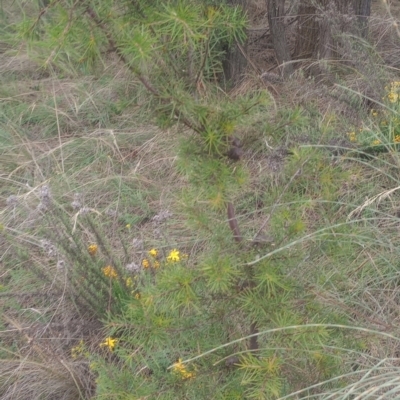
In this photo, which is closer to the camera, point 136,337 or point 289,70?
point 136,337

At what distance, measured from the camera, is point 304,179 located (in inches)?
76.5

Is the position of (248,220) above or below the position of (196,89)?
below

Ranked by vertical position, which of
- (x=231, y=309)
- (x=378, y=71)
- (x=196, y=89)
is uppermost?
(x=196, y=89)

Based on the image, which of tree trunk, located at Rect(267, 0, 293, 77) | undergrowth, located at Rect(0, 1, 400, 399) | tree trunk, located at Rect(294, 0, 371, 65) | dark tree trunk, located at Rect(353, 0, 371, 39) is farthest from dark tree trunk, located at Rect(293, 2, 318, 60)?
undergrowth, located at Rect(0, 1, 400, 399)

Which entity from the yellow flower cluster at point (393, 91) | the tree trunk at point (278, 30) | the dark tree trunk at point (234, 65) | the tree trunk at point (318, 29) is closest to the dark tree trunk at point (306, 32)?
the tree trunk at point (318, 29)

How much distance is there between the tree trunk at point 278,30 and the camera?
431 centimetres

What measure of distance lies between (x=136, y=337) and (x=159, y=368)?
53 centimetres

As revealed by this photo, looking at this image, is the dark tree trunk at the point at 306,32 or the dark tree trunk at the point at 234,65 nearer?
the dark tree trunk at the point at 234,65

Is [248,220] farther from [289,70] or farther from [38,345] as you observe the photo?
[289,70]

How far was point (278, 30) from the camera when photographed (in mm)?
4328

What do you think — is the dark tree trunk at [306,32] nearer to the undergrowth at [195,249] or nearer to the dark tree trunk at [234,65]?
the dark tree trunk at [234,65]

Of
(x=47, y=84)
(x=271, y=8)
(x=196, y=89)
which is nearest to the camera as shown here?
(x=196, y=89)

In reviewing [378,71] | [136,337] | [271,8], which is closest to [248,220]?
Result: [378,71]

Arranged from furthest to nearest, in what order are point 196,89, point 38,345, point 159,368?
point 38,345, point 159,368, point 196,89
